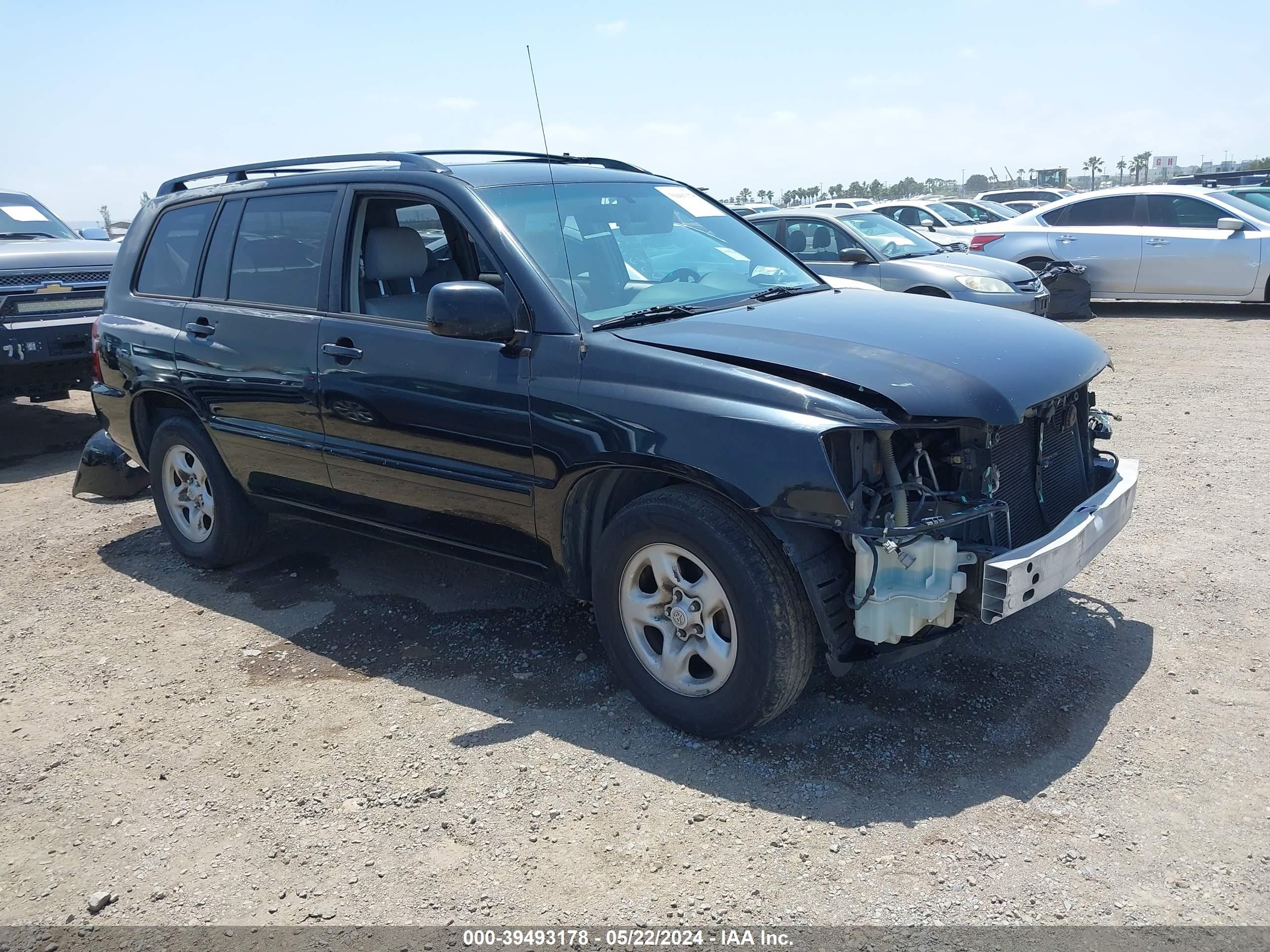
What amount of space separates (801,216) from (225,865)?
951 centimetres

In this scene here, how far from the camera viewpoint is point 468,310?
3689mm

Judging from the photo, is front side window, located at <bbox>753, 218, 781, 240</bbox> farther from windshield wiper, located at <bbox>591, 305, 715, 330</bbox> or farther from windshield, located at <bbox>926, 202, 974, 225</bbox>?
windshield wiper, located at <bbox>591, 305, 715, 330</bbox>

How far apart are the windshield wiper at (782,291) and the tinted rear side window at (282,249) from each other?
6.28 feet

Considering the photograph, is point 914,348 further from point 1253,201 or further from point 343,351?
point 1253,201

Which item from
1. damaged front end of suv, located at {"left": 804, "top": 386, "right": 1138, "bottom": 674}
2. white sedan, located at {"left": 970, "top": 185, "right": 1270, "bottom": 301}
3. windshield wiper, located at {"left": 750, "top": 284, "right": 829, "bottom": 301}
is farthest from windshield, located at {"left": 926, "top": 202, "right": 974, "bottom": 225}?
damaged front end of suv, located at {"left": 804, "top": 386, "right": 1138, "bottom": 674}

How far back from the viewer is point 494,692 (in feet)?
13.4

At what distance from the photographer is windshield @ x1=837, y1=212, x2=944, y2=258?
433 inches

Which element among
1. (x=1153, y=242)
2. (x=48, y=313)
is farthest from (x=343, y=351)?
(x=1153, y=242)

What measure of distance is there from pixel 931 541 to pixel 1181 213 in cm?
1230

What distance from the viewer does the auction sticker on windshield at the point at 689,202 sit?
4.85 metres

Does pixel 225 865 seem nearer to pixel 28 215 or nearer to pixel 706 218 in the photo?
pixel 706 218

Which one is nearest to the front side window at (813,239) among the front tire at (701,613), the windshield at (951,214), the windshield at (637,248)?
the windshield at (637,248)

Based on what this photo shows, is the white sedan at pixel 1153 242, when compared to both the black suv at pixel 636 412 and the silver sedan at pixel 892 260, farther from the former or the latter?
the black suv at pixel 636 412

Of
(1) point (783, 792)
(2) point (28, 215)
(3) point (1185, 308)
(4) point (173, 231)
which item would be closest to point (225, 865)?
(1) point (783, 792)
